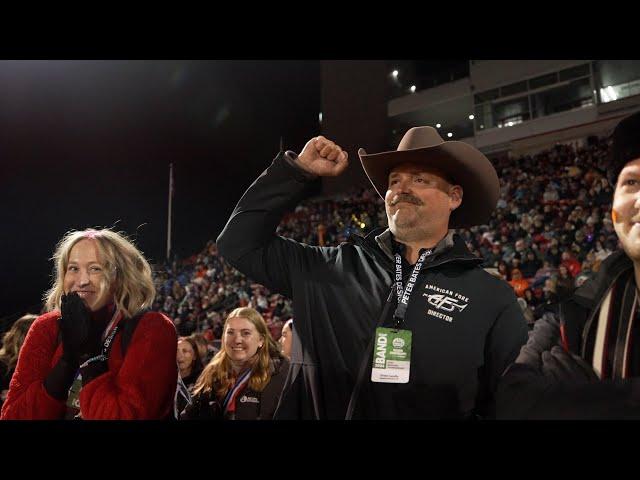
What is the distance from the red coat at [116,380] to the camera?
1902 millimetres

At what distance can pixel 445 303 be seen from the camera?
1906 millimetres

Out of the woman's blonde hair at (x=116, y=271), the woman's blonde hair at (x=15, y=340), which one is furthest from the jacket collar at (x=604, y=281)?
the woman's blonde hair at (x=15, y=340)

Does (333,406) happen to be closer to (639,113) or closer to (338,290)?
(338,290)

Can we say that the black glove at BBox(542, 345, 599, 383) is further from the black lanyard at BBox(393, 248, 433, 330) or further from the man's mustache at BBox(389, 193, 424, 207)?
the man's mustache at BBox(389, 193, 424, 207)

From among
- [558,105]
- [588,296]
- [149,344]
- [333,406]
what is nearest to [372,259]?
[333,406]

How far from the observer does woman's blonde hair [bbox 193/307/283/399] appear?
10.4 ft

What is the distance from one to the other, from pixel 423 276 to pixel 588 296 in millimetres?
600

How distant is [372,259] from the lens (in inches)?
81.7

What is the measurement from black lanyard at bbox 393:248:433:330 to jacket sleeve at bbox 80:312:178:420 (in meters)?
0.91

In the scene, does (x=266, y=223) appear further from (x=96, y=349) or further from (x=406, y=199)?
(x=96, y=349)

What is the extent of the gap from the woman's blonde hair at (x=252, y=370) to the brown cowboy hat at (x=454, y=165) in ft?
4.87

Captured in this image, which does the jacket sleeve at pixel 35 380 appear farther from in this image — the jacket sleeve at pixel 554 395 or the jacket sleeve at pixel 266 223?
the jacket sleeve at pixel 554 395

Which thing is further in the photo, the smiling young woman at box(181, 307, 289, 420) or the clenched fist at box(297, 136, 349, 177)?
the smiling young woman at box(181, 307, 289, 420)

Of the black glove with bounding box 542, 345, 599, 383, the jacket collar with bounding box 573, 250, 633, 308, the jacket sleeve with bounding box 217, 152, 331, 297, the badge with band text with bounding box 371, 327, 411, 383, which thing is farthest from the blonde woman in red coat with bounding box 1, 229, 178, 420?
the jacket collar with bounding box 573, 250, 633, 308
